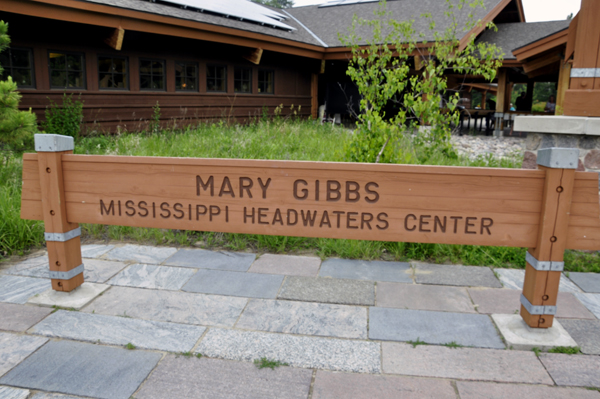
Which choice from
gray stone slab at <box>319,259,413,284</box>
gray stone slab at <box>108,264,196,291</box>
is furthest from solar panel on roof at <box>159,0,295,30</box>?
gray stone slab at <box>319,259,413,284</box>

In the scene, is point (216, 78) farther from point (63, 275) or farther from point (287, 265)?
point (63, 275)

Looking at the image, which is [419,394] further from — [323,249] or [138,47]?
[138,47]

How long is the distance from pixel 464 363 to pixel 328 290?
118 centimetres

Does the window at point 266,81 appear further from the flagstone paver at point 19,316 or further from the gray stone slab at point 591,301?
the gray stone slab at point 591,301

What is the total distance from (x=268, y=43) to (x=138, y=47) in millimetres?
3727

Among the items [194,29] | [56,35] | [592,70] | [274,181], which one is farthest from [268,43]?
[274,181]

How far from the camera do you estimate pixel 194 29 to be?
10742 millimetres

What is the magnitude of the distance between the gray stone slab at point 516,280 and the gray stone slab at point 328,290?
1055mm

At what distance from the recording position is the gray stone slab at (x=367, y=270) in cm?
361

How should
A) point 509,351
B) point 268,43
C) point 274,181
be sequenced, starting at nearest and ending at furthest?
point 509,351 < point 274,181 < point 268,43

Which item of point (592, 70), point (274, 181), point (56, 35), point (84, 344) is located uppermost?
point (56, 35)

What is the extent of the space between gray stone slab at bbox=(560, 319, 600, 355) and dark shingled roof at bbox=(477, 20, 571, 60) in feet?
43.6

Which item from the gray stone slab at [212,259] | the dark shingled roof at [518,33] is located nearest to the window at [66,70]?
the gray stone slab at [212,259]

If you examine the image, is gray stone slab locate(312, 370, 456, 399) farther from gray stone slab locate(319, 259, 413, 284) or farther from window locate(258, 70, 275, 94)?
window locate(258, 70, 275, 94)
